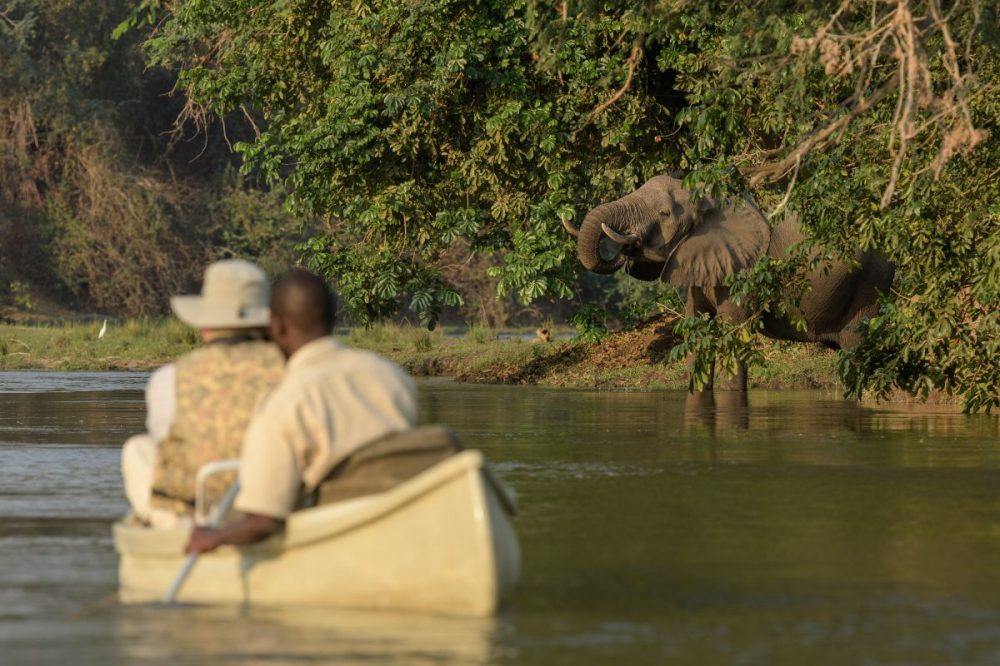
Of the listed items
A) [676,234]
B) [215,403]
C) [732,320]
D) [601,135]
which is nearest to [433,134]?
[601,135]

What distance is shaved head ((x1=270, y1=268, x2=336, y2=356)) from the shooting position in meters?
7.66

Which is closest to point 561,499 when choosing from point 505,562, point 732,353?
point 505,562

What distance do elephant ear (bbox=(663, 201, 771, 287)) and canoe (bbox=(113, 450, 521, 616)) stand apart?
13653 millimetres

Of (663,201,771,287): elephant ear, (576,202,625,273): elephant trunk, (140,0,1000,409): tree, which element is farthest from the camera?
(663,201,771,287): elephant ear

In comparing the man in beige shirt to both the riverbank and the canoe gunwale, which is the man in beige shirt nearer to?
the canoe gunwale

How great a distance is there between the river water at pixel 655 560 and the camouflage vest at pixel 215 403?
636 millimetres

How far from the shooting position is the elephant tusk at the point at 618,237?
20.5 metres

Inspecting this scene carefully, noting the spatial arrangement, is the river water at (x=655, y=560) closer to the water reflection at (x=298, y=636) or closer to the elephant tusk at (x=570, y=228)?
the water reflection at (x=298, y=636)

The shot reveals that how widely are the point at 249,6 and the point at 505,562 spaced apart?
50.2 ft

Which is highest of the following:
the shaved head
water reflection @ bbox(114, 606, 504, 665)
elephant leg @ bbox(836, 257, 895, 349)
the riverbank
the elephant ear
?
the elephant ear

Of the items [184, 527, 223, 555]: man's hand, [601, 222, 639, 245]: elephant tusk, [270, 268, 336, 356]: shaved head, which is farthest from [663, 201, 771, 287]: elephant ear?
[184, 527, 223, 555]: man's hand

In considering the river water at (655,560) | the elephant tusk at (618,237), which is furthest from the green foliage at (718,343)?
the elephant tusk at (618,237)

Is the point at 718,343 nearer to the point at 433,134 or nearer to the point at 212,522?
the point at 433,134

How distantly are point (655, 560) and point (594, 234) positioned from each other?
1167 cm
